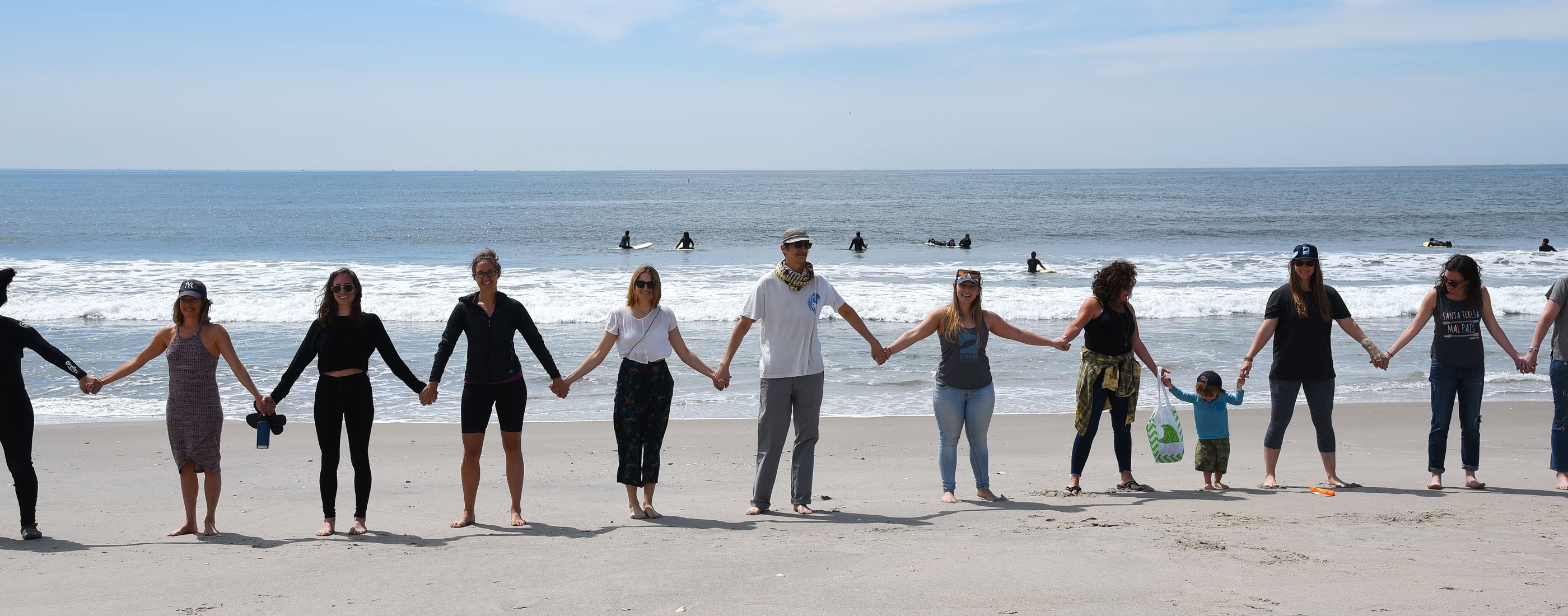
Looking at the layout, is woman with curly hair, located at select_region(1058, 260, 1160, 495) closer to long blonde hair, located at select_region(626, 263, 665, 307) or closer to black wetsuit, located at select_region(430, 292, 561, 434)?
long blonde hair, located at select_region(626, 263, 665, 307)

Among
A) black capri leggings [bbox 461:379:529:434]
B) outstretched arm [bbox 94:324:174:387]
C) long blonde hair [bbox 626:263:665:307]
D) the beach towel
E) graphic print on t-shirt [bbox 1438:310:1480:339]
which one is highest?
long blonde hair [bbox 626:263:665:307]

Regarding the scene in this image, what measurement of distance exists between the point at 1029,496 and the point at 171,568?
4.75 meters

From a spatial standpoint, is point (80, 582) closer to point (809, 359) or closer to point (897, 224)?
point (809, 359)

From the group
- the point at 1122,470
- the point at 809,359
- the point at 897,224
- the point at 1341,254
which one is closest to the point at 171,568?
the point at 809,359

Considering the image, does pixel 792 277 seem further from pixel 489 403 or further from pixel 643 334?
pixel 489 403

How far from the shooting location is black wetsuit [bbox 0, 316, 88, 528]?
17.9 ft

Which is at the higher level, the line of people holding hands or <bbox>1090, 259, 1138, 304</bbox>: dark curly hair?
<bbox>1090, 259, 1138, 304</bbox>: dark curly hair

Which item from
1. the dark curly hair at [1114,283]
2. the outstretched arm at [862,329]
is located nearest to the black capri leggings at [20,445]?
the outstretched arm at [862,329]

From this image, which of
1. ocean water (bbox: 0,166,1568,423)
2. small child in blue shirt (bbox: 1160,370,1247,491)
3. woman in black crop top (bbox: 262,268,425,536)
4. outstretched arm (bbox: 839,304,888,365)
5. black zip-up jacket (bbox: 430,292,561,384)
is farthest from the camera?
ocean water (bbox: 0,166,1568,423)

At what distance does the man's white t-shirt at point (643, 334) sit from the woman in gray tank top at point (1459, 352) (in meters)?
4.42

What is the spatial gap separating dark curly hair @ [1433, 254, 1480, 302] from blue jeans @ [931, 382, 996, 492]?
112 inches

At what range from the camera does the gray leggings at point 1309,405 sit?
6.34m

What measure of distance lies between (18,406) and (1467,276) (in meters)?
8.23

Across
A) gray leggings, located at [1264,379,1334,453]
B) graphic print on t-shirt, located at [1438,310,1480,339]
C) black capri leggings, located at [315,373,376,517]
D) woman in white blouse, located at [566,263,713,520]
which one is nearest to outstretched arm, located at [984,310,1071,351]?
gray leggings, located at [1264,379,1334,453]
